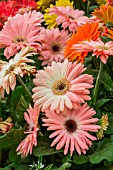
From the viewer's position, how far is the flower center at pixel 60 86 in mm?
1223

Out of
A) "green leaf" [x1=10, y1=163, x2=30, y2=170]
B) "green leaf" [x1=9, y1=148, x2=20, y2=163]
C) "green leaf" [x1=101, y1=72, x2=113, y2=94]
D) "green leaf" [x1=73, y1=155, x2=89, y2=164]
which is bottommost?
"green leaf" [x1=10, y1=163, x2=30, y2=170]

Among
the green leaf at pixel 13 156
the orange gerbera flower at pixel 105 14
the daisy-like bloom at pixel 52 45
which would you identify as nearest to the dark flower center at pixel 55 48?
the daisy-like bloom at pixel 52 45

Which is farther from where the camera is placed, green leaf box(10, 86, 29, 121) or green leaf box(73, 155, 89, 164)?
green leaf box(10, 86, 29, 121)

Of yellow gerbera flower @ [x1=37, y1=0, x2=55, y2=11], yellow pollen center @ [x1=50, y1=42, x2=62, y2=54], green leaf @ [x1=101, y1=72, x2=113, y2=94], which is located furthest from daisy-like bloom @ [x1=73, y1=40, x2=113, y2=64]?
yellow gerbera flower @ [x1=37, y1=0, x2=55, y2=11]

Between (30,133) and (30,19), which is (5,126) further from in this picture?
(30,19)

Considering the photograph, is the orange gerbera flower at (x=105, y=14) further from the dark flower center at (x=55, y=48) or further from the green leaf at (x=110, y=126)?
the green leaf at (x=110, y=126)

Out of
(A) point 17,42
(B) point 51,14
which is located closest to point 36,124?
(A) point 17,42

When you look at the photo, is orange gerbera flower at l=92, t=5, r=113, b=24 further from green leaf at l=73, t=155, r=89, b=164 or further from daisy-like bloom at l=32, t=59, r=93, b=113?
green leaf at l=73, t=155, r=89, b=164

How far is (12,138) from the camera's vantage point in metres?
1.25

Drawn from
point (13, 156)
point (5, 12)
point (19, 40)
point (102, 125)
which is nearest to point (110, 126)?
point (102, 125)

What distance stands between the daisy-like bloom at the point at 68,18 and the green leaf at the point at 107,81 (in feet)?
0.91

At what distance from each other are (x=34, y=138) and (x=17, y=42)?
14.6 inches

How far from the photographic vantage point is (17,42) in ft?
4.73

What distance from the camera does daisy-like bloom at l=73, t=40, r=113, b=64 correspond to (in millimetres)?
1201
